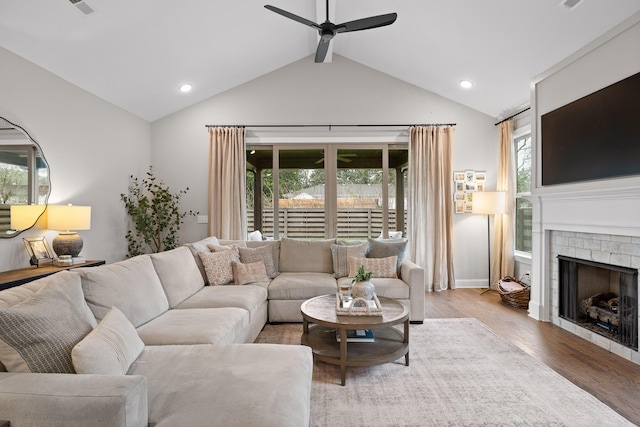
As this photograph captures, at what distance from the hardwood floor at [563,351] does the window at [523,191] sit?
97cm

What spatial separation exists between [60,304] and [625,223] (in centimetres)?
377

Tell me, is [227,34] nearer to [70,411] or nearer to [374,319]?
[374,319]

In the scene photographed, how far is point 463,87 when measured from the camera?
5090 millimetres

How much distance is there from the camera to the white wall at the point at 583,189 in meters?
2.84

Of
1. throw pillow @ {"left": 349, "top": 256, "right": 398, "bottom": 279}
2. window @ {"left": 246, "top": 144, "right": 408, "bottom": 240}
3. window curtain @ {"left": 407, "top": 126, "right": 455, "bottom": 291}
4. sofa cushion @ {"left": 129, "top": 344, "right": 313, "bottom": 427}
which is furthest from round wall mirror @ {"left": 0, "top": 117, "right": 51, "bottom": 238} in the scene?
window curtain @ {"left": 407, "top": 126, "right": 455, "bottom": 291}

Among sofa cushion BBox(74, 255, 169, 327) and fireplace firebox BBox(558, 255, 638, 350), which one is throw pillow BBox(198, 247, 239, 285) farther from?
fireplace firebox BBox(558, 255, 638, 350)

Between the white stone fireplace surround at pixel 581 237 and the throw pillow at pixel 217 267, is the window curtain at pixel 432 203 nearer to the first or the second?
the white stone fireplace surround at pixel 581 237

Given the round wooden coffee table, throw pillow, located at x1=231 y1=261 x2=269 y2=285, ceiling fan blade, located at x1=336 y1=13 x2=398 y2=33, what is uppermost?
ceiling fan blade, located at x1=336 y1=13 x2=398 y2=33

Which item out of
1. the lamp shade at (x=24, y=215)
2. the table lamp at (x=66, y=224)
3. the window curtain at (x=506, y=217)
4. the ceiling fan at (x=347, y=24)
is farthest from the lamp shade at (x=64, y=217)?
the window curtain at (x=506, y=217)

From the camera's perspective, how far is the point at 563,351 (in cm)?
304

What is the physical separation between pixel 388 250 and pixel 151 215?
132 inches

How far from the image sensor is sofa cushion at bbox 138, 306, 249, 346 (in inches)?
86.0

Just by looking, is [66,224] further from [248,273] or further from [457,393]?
[457,393]

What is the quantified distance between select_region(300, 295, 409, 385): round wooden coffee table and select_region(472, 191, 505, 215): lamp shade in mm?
2736
